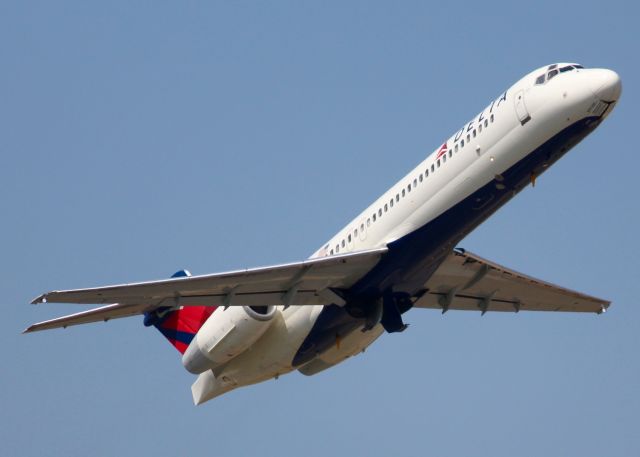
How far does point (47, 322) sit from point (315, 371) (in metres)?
7.71

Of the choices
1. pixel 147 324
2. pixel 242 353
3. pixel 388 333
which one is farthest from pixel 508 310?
pixel 147 324

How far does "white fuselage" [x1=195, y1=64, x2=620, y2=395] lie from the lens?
1183 inches

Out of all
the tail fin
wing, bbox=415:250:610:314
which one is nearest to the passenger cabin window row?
wing, bbox=415:250:610:314

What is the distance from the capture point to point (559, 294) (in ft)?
123

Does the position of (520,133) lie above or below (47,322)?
above

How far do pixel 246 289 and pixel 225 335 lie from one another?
246 centimetres

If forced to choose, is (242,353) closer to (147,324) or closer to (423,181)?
(147,324)

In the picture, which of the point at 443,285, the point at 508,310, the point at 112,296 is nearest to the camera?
the point at 112,296

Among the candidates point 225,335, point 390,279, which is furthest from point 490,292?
point 225,335

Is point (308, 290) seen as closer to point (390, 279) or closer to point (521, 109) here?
point (390, 279)

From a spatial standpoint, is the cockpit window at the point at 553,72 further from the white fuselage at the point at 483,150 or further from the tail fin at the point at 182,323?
the tail fin at the point at 182,323

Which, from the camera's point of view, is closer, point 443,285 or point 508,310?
point 443,285

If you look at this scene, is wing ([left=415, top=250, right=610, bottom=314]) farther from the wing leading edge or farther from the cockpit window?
the cockpit window

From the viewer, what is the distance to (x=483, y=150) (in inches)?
1219
